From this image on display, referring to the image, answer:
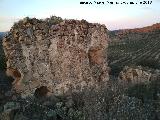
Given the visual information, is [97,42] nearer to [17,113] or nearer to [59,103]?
[59,103]

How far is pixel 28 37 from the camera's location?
10289 mm

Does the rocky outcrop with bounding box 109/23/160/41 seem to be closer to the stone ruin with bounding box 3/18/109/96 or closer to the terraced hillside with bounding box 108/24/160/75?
the terraced hillside with bounding box 108/24/160/75

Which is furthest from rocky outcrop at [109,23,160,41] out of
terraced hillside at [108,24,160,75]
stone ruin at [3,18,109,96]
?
stone ruin at [3,18,109,96]

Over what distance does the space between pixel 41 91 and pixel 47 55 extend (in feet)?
3.90

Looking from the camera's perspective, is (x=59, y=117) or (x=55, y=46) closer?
(x=59, y=117)

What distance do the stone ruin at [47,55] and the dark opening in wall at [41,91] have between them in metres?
0.19

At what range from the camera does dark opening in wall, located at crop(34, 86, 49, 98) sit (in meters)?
10.5

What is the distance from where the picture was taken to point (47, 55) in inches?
408

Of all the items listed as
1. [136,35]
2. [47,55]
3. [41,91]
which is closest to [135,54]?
[136,35]

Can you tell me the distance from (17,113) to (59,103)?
3.99ft

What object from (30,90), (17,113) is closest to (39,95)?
(30,90)

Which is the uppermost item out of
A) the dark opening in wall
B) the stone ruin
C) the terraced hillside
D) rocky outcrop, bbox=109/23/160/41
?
the stone ruin

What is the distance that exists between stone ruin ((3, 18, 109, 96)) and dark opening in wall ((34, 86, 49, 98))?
192 mm

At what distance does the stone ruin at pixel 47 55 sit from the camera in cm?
1030
